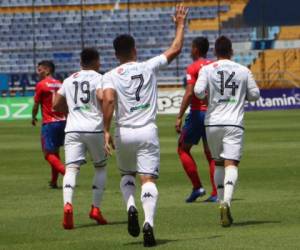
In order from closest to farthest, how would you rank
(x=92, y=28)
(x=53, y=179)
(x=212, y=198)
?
(x=212, y=198) < (x=53, y=179) < (x=92, y=28)

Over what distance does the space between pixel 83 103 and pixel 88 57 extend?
1.74 ft

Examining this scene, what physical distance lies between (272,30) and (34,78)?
41.9 ft

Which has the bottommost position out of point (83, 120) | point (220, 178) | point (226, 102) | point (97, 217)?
point (97, 217)

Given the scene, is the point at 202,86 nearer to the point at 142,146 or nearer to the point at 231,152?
the point at 231,152

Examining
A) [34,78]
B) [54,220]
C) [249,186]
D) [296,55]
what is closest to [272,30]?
[296,55]

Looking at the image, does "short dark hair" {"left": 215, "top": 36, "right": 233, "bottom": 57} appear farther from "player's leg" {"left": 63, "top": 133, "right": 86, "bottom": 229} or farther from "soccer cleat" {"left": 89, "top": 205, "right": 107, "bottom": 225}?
"soccer cleat" {"left": 89, "top": 205, "right": 107, "bottom": 225}

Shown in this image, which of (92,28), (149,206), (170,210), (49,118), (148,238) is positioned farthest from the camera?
(92,28)

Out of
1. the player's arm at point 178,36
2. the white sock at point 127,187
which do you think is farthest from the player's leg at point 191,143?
the player's arm at point 178,36

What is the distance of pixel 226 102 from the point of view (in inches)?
469

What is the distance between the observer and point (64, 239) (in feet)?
35.1

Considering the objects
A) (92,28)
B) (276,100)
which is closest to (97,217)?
(276,100)

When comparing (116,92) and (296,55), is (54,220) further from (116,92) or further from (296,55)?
(296,55)

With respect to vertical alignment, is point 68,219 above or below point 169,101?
above

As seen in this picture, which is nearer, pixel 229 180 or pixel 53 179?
pixel 229 180
